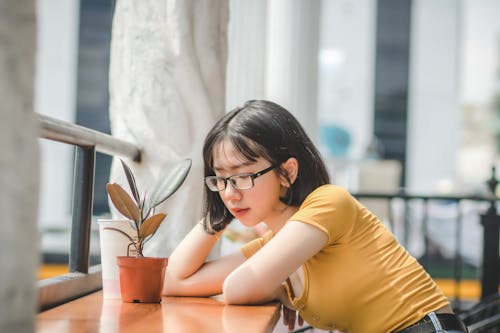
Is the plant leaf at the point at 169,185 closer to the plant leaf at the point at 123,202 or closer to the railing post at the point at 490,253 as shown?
the plant leaf at the point at 123,202

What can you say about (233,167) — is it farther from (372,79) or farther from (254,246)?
(372,79)

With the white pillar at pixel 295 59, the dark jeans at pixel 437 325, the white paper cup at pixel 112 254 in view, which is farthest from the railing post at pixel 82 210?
the white pillar at pixel 295 59

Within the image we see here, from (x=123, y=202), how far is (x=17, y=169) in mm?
1048

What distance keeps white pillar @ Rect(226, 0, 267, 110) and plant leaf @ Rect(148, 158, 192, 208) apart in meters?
1.54

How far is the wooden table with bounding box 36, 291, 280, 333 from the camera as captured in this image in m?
1.34

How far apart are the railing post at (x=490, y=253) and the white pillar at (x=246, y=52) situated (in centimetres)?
125

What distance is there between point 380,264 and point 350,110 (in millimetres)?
9944

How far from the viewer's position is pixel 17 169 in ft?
2.07

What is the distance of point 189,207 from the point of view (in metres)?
2.35

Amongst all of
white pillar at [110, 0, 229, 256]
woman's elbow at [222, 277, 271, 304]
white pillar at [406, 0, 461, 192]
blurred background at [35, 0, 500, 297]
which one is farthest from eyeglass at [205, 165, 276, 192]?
white pillar at [406, 0, 461, 192]

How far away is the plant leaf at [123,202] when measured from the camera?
1.65m

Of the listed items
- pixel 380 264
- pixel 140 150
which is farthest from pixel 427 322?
pixel 140 150

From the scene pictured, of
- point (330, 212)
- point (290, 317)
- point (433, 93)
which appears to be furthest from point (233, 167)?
point (433, 93)

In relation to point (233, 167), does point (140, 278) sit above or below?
below
